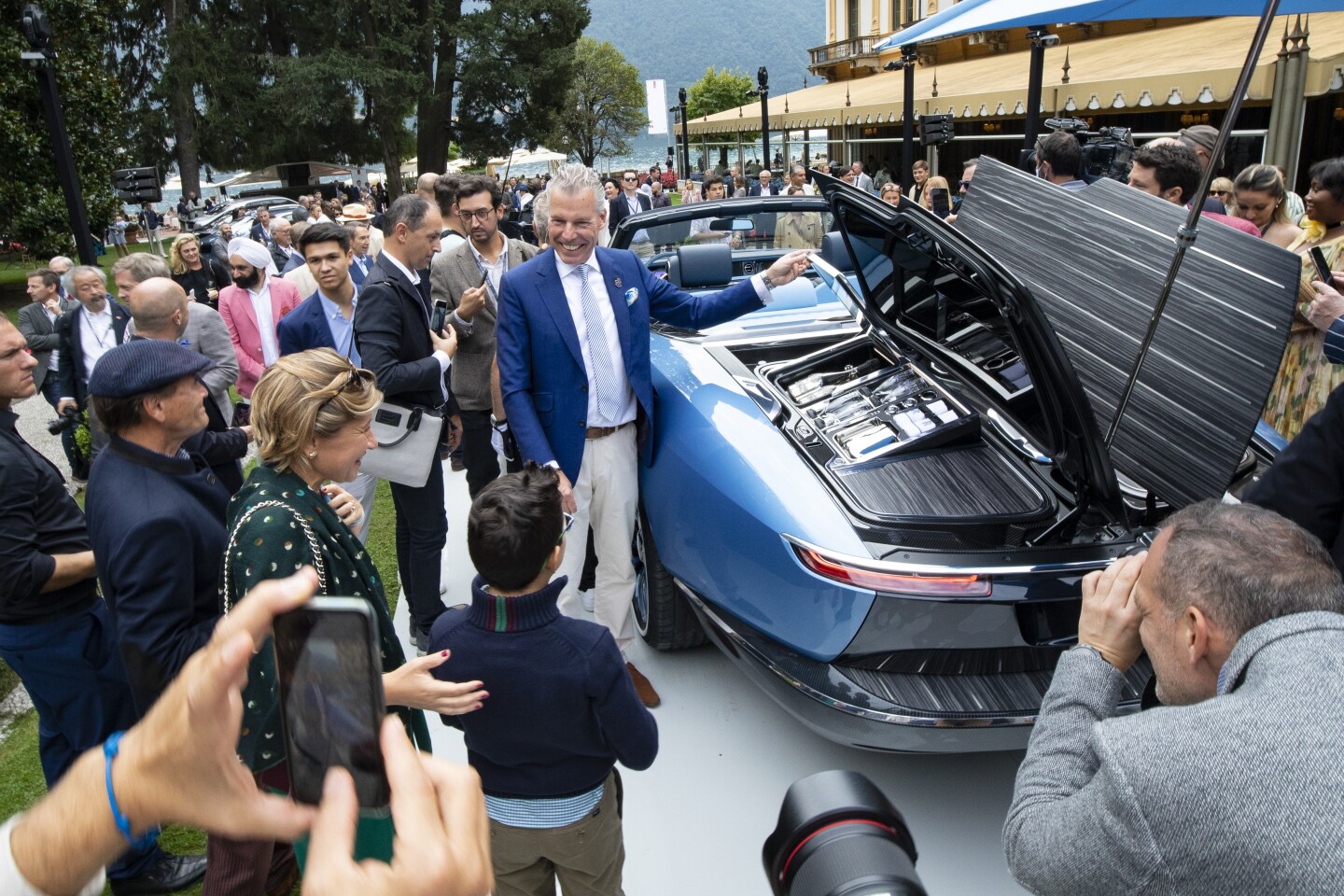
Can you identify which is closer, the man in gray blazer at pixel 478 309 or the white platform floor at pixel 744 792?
the white platform floor at pixel 744 792

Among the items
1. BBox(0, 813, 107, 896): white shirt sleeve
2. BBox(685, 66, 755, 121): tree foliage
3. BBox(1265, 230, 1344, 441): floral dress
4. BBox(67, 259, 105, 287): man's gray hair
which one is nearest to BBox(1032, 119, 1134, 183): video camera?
BBox(1265, 230, 1344, 441): floral dress

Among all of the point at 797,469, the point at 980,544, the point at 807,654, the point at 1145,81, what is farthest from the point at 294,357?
the point at 1145,81

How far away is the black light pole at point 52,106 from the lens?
8477 millimetres

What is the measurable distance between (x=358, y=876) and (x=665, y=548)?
101 inches

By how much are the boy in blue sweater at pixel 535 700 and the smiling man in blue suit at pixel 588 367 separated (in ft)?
4.38

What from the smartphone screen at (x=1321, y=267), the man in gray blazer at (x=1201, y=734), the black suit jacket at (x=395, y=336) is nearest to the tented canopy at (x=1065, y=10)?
the smartphone screen at (x=1321, y=267)

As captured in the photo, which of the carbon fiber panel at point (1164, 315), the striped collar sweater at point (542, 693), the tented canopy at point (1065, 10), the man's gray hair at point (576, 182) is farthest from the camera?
the tented canopy at point (1065, 10)

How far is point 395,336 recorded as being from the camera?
365cm

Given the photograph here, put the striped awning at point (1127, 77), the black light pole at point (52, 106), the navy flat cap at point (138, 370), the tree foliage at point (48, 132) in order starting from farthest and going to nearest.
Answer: the tree foliage at point (48, 132) → the striped awning at point (1127, 77) → the black light pole at point (52, 106) → the navy flat cap at point (138, 370)

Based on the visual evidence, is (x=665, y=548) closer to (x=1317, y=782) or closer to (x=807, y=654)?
(x=807, y=654)

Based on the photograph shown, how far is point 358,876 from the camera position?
0.77 meters

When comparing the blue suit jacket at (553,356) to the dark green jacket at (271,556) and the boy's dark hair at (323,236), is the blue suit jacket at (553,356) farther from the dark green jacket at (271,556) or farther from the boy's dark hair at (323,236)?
the dark green jacket at (271,556)

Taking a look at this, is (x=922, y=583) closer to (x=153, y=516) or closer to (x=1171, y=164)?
(x=153, y=516)

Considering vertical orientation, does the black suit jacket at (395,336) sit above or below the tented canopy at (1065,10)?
below
